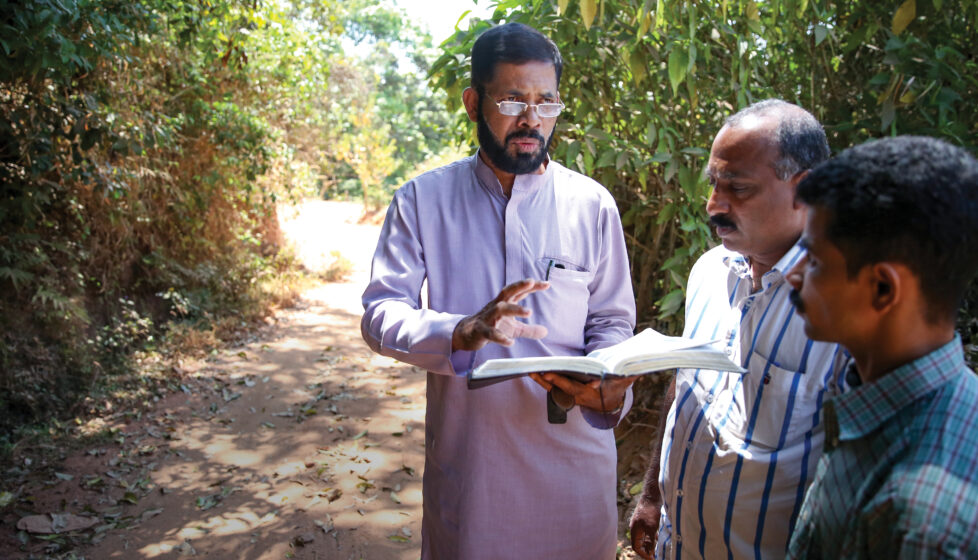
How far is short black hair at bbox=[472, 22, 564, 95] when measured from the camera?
81.1 inches

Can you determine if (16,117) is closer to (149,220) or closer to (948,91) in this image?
(149,220)

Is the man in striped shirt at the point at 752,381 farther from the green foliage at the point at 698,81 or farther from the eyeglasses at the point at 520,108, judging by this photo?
the green foliage at the point at 698,81

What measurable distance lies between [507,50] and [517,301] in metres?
0.75

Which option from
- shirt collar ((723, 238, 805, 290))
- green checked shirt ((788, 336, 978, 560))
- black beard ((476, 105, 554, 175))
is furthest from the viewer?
black beard ((476, 105, 554, 175))

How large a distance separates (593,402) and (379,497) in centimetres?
311

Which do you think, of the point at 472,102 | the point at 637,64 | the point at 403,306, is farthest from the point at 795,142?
the point at 637,64

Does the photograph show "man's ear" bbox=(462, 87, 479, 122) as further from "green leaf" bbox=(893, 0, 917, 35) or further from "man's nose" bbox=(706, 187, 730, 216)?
"green leaf" bbox=(893, 0, 917, 35)

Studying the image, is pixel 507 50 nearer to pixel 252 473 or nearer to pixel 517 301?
pixel 517 301

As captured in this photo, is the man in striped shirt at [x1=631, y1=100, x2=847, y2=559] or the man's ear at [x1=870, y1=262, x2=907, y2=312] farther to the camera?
the man in striped shirt at [x1=631, y1=100, x2=847, y2=559]

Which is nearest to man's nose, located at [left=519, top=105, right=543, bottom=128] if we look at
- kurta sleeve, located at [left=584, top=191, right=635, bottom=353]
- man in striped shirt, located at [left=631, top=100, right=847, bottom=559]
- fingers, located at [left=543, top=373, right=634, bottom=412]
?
kurta sleeve, located at [left=584, top=191, right=635, bottom=353]

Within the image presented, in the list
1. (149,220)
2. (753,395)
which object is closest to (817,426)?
(753,395)

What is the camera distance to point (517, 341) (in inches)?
79.0

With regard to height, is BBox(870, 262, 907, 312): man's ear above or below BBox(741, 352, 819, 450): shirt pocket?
above

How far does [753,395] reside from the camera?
1632mm
